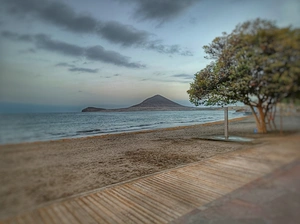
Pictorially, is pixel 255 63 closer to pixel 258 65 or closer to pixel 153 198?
pixel 258 65

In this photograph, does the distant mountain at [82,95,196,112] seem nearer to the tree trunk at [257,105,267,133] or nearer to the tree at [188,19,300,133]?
the tree at [188,19,300,133]

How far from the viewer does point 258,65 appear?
73 centimetres

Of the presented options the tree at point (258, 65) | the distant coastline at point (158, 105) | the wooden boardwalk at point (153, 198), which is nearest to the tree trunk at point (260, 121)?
the tree at point (258, 65)

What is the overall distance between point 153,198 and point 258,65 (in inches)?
78.0

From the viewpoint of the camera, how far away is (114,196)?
2305mm

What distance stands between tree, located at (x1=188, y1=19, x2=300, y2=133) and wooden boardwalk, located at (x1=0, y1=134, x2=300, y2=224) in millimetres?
321

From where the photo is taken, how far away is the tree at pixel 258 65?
1.99ft

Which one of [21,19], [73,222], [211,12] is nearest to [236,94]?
[211,12]

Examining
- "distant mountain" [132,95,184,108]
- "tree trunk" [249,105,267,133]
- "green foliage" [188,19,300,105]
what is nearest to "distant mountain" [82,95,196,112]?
"distant mountain" [132,95,184,108]

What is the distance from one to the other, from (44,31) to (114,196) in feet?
6.24

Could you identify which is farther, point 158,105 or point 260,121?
point 158,105

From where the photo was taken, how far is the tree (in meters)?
0.61

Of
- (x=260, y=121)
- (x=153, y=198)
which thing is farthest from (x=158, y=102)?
(x=153, y=198)

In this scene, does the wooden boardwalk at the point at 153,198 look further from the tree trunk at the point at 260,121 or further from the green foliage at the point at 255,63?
the green foliage at the point at 255,63
